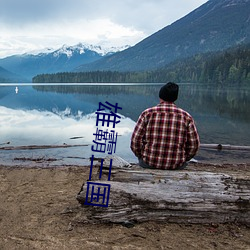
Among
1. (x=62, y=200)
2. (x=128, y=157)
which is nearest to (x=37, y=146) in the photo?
(x=128, y=157)

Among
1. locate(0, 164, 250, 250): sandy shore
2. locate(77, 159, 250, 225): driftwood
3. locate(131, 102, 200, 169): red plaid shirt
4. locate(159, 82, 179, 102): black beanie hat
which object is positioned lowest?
locate(0, 164, 250, 250): sandy shore

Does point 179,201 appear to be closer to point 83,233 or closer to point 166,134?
point 166,134

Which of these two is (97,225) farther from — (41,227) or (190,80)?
(190,80)

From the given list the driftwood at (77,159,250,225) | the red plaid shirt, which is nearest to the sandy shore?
the driftwood at (77,159,250,225)

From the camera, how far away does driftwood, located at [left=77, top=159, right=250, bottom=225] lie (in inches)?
213

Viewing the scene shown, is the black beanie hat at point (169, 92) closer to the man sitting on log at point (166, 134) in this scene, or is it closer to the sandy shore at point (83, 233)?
the man sitting on log at point (166, 134)

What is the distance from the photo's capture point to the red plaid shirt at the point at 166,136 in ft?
18.0

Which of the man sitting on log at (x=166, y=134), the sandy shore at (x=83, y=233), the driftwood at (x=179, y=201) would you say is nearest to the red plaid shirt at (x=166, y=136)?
the man sitting on log at (x=166, y=134)

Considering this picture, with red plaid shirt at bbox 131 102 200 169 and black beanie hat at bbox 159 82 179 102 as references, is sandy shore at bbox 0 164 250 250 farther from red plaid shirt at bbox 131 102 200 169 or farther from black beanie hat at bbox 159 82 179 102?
black beanie hat at bbox 159 82 179 102

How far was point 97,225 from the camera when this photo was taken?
5.47 m

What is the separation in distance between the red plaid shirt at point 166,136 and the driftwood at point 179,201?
387 millimetres

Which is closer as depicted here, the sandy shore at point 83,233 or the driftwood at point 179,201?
the sandy shore at point 83,233

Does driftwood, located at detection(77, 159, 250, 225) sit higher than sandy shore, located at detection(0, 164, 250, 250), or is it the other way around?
driftwood, located at detection(77, 159, 250, 225)

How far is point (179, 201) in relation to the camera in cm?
539
